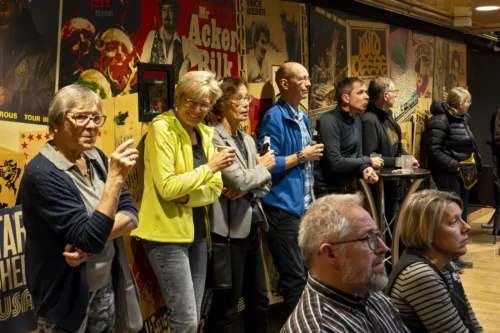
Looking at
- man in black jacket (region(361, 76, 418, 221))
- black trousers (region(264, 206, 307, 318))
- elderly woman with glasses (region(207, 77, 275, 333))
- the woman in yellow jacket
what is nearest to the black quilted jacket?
man in black jacket (region(361, 76, 418, 221))

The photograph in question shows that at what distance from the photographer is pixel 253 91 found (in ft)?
13.7

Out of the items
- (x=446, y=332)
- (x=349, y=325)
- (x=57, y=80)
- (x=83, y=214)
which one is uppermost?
(x=57, y=80)

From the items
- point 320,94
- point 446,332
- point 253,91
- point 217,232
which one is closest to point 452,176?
point 320,94

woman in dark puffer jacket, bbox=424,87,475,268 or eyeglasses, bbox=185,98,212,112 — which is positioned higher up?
eyeglasses, bbox=185,98,212,112

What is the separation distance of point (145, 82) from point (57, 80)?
1.93ft

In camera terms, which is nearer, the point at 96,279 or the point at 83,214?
the point at 83,214

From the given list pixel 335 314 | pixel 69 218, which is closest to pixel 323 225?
pixel 335 314

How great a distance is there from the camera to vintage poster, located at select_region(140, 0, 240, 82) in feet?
11.0

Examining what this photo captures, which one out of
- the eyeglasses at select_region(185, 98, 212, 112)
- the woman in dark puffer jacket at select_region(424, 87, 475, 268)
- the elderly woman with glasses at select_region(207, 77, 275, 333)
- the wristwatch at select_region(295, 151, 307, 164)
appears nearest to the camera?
the eyeglasses at select_region(185, 98, 212, 112)

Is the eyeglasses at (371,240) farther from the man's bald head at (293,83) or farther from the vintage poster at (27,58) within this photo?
the man's bald head at (293,83)

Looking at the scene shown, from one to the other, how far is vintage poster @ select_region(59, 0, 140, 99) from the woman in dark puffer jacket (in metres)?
3.55

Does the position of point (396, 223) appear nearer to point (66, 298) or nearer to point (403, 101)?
point (403, 101)

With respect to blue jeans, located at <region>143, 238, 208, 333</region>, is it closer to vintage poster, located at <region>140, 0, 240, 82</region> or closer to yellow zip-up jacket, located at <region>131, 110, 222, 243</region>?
yellow zip-up jacket, located at <region>131, 110, 222, 243</region>

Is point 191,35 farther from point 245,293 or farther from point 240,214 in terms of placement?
point 245,293
